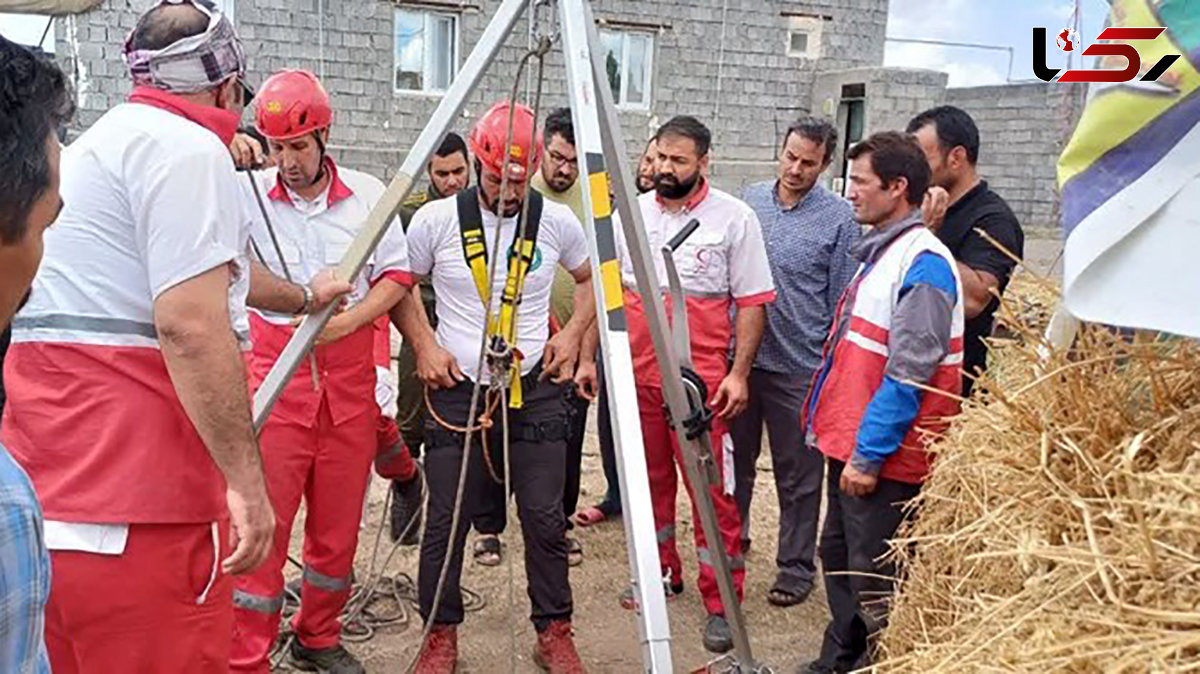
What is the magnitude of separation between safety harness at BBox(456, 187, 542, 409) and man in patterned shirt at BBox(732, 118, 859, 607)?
49.1 inches

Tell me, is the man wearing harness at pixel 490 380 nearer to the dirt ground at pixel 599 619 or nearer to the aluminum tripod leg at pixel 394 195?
the dirt ground at pixel 599 619

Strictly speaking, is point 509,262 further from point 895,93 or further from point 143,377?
point 895,93

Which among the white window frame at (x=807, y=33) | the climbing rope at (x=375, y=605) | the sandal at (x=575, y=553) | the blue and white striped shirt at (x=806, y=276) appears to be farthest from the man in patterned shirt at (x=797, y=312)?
the white window frame at (x=807, y=33)

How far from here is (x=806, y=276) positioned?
402cm

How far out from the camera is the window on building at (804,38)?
1511 centimetres

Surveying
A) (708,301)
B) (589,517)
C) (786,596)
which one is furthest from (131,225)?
(589,517)

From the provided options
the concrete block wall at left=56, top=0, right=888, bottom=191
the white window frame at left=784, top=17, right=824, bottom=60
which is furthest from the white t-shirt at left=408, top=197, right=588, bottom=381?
the white window frame at left=784, top=17, right=824, bottom=60

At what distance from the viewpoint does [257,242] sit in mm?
3062

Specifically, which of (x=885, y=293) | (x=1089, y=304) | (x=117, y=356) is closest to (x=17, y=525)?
(x=117, y=356)

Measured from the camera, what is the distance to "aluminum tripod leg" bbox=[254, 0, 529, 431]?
6.66ft

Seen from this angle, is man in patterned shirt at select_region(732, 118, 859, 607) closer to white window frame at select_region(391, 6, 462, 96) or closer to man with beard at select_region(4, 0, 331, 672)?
man with beard at select_region(4, 0, 331, 672)

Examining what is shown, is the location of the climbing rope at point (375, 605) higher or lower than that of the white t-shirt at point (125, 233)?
lower

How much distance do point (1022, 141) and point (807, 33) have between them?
3.73m

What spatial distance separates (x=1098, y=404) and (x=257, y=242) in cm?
253
